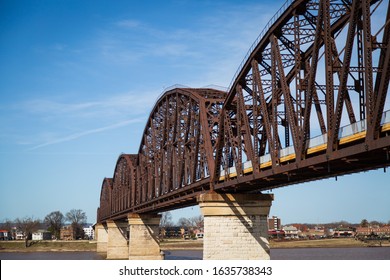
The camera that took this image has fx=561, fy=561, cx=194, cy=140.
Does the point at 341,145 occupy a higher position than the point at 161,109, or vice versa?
the point at 161,109

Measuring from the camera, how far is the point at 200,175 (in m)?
60.8

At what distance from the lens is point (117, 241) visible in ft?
421

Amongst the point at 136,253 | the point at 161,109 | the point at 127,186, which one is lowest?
the point at 136,253

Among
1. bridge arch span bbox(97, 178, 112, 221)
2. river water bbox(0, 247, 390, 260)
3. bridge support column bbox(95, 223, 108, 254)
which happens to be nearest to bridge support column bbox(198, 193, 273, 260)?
river water bbox(0, 247, 390, 260)

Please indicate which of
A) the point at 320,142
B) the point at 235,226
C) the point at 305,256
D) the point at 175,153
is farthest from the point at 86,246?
the point at 320,142

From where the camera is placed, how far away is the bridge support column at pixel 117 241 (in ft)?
405

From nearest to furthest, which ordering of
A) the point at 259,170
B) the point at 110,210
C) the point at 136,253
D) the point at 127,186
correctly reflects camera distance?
the point at 259,170, the point at 136,253, the point at 127,186, the point at 110,210

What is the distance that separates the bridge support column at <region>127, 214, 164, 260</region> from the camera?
92375mm

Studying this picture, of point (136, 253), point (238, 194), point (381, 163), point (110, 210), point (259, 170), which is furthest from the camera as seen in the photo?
point (110, 210)

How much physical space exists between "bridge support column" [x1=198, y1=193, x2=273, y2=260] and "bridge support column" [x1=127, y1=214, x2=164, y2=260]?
4424 cm

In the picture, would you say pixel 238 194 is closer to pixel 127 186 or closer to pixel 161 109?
pixel 161 109
